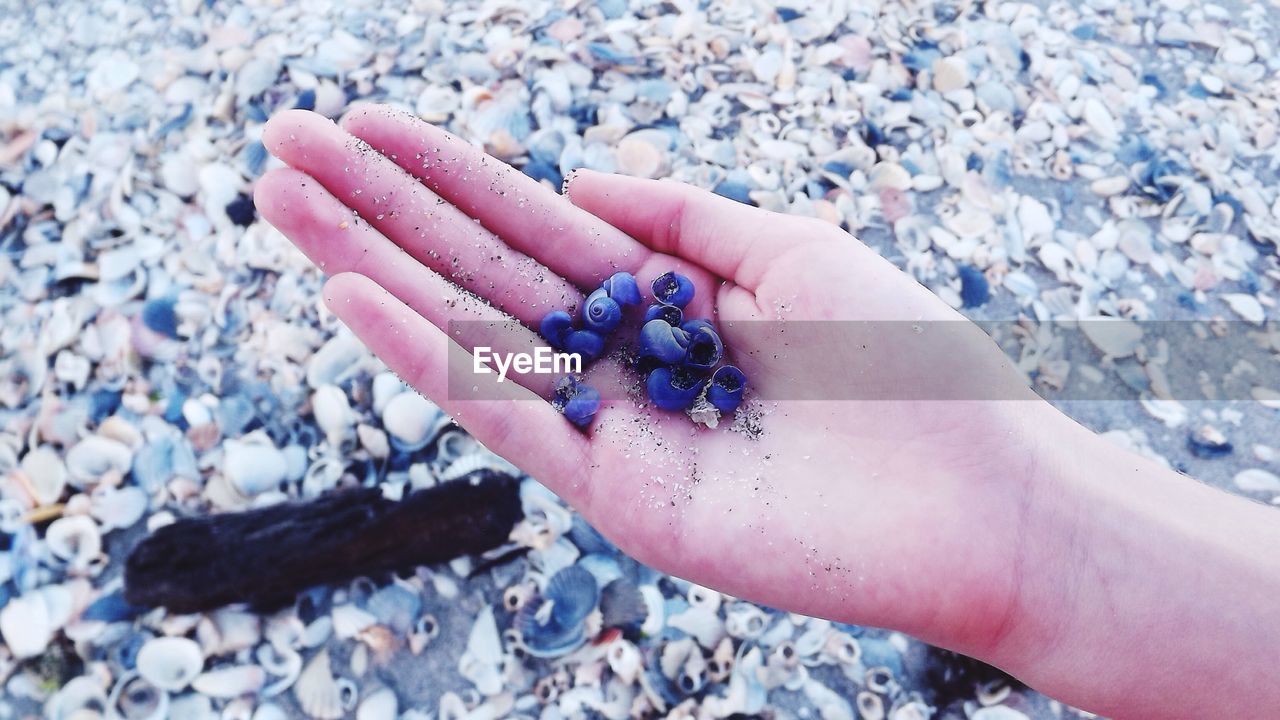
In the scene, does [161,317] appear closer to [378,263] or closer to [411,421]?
[411,421]

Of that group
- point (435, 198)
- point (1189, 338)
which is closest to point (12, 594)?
point (435, 198)

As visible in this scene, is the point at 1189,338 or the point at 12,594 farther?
the point at 1189,338

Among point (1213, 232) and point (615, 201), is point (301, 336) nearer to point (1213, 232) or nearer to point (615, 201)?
point (615, 201)

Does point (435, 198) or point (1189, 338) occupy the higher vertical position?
point (435, 198)

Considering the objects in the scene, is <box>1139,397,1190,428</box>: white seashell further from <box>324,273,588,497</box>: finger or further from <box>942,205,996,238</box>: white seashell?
<box>324,273,588,497</box>: finger

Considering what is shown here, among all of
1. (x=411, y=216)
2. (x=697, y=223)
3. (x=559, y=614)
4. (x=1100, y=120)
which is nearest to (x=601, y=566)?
(x=559, y=614)

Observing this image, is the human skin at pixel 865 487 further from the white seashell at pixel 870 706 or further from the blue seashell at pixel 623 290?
the white seashell at pixel 870 706
